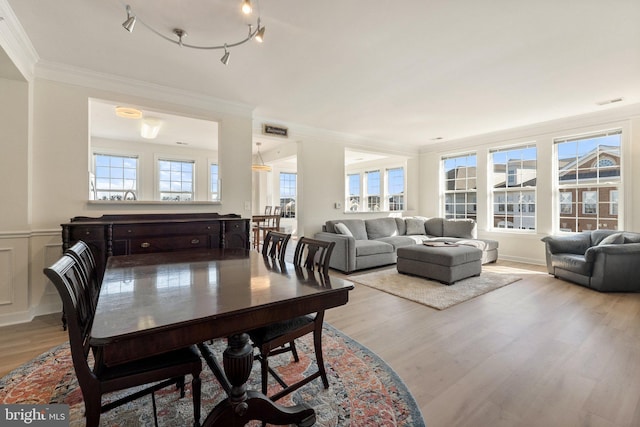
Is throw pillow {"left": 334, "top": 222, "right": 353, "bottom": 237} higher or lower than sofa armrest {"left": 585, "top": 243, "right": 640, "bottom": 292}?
higher

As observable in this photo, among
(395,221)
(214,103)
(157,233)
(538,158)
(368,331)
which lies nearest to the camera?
(368,331)

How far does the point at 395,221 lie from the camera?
6180 millimetres

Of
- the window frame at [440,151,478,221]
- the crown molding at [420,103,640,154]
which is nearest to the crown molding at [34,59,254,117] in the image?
the crown molding at [420,103,640,154]

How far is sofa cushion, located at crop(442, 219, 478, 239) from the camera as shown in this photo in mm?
5750

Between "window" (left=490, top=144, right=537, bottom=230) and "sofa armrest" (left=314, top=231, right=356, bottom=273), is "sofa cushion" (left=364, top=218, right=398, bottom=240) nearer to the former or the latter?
"sofa armrest" (left=314, top=231, right=356, bottom=273)

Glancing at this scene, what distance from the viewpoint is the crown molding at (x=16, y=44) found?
7.02 feet

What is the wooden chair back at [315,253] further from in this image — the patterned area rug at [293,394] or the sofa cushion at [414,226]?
the sofa cushion at [414,226]

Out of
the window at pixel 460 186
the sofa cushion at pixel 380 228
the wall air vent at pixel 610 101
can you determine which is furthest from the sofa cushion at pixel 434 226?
the wall air vent at pixel 610 101

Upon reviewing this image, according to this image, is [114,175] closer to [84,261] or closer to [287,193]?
[287,193]

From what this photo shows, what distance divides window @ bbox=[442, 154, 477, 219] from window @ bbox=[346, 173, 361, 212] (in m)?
3.25

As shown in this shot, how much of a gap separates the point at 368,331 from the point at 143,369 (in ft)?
6.03

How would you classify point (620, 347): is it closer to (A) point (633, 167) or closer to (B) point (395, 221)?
(A) point (633, 167)

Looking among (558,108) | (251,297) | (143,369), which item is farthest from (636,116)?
(143,369)

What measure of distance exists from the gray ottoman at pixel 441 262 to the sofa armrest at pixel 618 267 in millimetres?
1374
